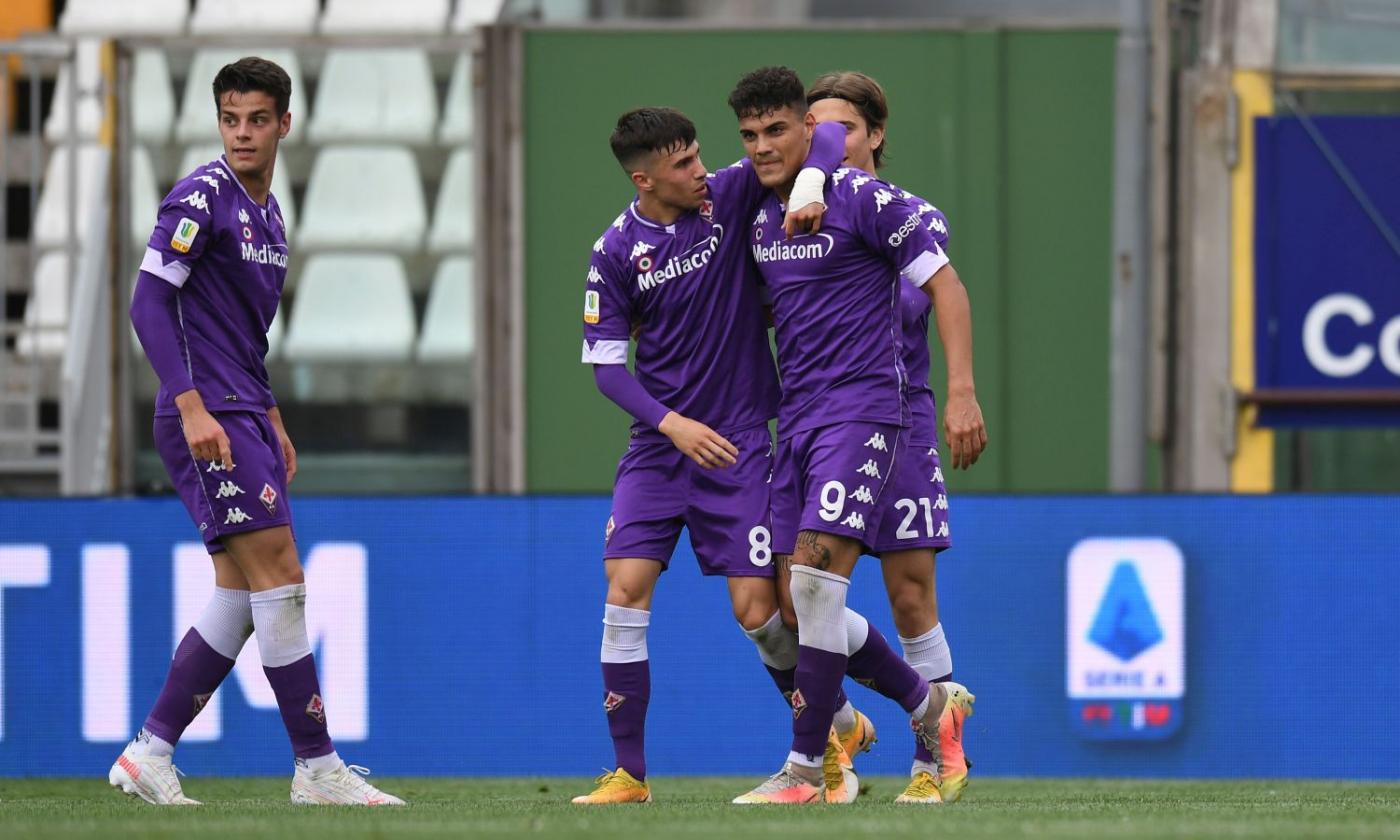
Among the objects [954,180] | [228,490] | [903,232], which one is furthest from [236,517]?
[954,180]

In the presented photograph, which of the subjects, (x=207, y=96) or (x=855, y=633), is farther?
(x=207, y=96)

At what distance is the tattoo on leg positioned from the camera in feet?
20.1

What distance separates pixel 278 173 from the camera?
12.1m

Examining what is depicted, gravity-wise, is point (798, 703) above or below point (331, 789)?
above

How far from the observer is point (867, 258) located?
6258 millimetres

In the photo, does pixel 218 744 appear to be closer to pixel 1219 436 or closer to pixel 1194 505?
pixel 1194 505

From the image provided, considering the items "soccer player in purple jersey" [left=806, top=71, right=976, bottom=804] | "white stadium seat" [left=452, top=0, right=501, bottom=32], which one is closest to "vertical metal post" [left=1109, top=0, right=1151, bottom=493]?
"white stadium seat" [left=452, top=0, right=501, bottom=32]

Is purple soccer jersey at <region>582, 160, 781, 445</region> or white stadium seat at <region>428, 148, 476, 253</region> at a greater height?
white stadium seat at <region>428, 148, 476, 253</region>

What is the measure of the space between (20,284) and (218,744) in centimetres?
383

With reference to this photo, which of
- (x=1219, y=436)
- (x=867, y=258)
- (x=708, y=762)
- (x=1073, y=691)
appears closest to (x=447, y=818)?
(x=867, y=258)

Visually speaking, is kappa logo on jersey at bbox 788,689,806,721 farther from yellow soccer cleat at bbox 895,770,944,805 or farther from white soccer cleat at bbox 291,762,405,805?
white soccer cleat at bbox 291,762,405,805

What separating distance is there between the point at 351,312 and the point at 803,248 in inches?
243

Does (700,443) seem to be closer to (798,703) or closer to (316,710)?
(798,703)

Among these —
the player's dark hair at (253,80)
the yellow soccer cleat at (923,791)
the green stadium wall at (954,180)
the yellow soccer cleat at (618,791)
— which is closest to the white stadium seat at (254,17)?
the green stadium wall at (954,180)
